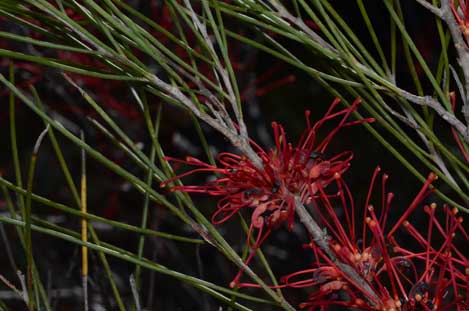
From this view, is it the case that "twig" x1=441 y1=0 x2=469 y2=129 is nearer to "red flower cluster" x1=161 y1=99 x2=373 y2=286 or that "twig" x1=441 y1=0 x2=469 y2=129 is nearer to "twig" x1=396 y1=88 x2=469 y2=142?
"twig" x1=396 y1=88 x2=469 y2=142

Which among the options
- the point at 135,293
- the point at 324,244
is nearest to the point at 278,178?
the point at 324,244

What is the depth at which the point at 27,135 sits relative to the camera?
311 centimetres

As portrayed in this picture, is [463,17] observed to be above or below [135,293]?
above

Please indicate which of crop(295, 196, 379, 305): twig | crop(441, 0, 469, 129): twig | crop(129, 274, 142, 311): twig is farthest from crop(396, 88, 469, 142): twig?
crop(129, 274, 142, 311): twig

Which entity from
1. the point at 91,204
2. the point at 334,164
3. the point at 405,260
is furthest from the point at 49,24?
the point at 91,204

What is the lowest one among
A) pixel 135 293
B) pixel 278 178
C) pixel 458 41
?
pixel 135 293

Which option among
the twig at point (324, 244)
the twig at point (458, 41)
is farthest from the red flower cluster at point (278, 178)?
the twig at point (458, 41)

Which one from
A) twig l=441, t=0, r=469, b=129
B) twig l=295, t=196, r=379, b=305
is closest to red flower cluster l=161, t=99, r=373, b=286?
twig l=295, t=196, r=379, b=305

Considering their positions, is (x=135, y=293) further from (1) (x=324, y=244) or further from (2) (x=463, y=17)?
(2) (x=463, y=17)

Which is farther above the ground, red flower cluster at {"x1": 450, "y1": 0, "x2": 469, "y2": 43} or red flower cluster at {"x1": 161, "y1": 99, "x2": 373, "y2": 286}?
red flower cluster at {"x1": 450, "y1": 0, "x2": 469, "y2": 43}

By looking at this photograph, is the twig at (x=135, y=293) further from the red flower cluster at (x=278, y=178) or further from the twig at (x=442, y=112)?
the twig at (x=442, y=112)

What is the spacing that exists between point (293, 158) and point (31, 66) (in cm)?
161

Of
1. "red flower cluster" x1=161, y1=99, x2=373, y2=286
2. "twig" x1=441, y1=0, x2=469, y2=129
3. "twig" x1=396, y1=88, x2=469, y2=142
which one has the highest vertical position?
"twig" x1=441, y1=0, x2=469, y2=129

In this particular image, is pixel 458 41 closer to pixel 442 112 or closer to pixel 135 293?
pixel 442 112
